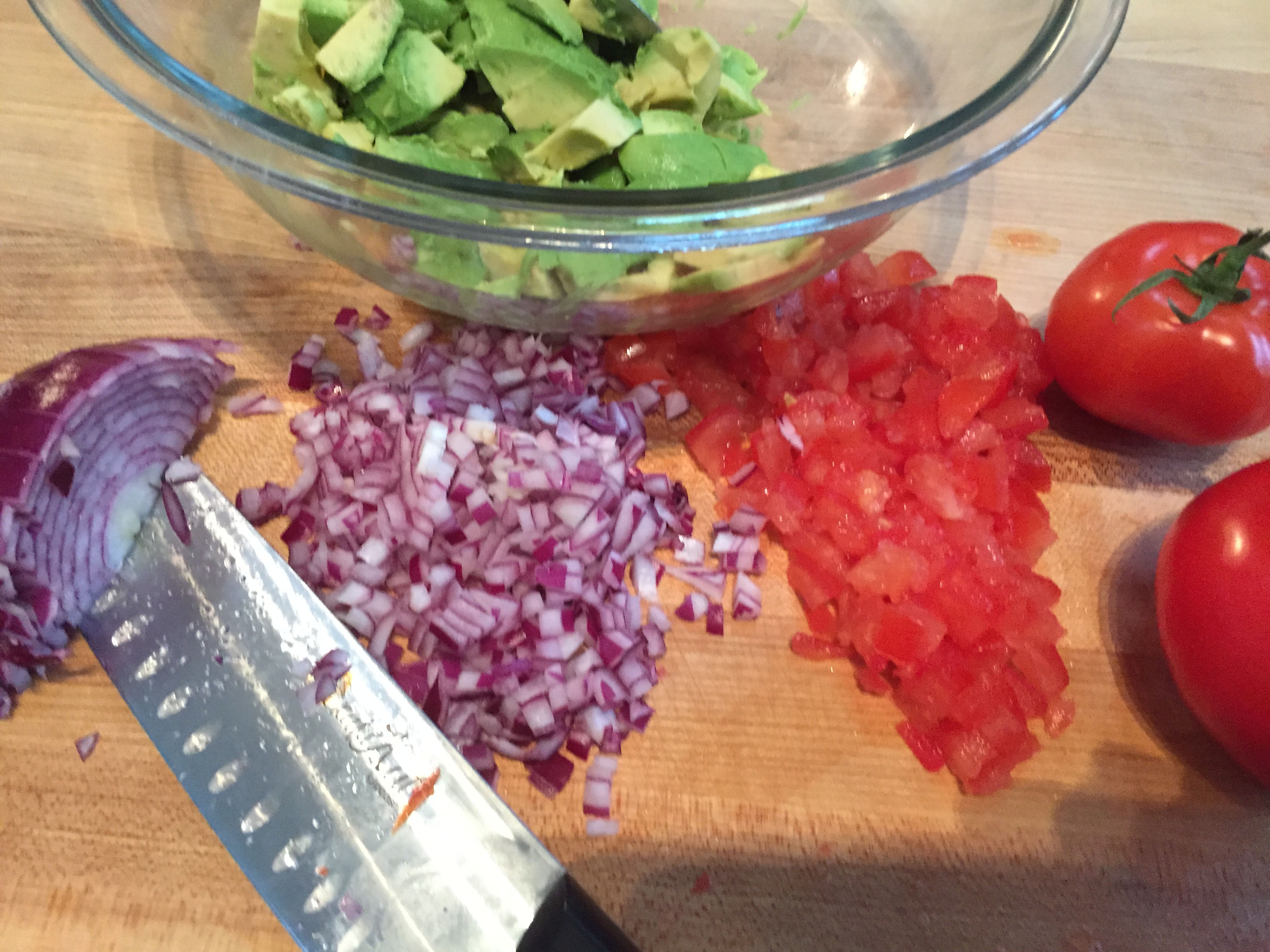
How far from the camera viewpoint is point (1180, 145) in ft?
4.05

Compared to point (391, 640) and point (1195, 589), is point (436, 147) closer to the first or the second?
point (391, 640)

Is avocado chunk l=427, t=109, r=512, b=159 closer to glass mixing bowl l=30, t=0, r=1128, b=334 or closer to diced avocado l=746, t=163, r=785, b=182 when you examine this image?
glass mixing bowl l=30, t=0, r=1128, b=334

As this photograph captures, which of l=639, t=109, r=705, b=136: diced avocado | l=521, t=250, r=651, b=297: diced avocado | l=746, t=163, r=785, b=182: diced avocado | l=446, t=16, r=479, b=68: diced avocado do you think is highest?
l=446, t=16, r=479, b=68: diced avocado

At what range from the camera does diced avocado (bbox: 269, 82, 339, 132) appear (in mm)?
811

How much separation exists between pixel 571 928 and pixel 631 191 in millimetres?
606

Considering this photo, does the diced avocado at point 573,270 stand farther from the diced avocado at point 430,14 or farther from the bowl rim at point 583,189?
the diced avocado at point 430,14

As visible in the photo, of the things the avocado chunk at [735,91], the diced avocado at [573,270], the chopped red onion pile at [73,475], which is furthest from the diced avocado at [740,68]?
the chopped red onion pile at [73,475]

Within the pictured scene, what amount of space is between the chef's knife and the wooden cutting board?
0.21 ft

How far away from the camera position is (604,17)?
90 cm

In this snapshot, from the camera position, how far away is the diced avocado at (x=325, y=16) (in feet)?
2.69

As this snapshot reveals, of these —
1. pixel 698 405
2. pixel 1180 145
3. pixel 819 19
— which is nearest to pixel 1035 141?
pixel 1180 145

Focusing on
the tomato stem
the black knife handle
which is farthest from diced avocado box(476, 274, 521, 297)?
the tomato stem

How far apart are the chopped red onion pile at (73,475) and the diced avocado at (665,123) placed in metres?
0.54

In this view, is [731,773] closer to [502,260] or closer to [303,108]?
[502,260]
